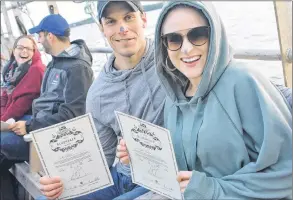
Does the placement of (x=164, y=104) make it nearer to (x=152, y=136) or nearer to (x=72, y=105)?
(x=152, y=136)

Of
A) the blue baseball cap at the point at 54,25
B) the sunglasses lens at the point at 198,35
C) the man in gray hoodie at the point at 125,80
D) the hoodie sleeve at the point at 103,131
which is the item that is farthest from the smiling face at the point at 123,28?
the blue baseball cap at the point at 54,25

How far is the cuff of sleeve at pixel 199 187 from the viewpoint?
44.5 inches

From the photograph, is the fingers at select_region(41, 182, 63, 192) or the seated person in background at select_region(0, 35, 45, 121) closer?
the fingers at select_region(41, 182, 63, 192)

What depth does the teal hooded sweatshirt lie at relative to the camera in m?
1.10

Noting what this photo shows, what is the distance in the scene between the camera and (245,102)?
3.75 ft

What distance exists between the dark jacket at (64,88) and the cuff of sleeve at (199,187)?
4.05 ft

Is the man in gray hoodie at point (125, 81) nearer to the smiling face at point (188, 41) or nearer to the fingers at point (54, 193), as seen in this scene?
the fingers at point (54, 193)

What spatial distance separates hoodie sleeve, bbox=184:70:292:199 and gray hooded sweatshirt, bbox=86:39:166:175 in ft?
1.52

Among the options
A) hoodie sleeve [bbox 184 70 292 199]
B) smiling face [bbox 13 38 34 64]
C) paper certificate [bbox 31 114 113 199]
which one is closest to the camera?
hoodie sleeve [bbox 184 70 292 199]

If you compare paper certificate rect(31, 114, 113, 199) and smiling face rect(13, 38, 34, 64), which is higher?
smiling face rect(13, 38, 34, 64)

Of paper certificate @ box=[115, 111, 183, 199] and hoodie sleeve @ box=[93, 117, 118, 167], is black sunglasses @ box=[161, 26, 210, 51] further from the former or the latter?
hoodie sleeve @ box=[93, 117, 118, 167]

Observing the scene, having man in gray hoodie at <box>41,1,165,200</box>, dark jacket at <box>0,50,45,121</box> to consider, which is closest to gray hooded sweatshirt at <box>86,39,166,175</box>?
man in gray hoodie at <box>41,1,165,200</box>

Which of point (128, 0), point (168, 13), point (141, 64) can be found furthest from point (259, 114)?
point (128, 0)

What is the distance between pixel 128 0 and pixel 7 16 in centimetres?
307
